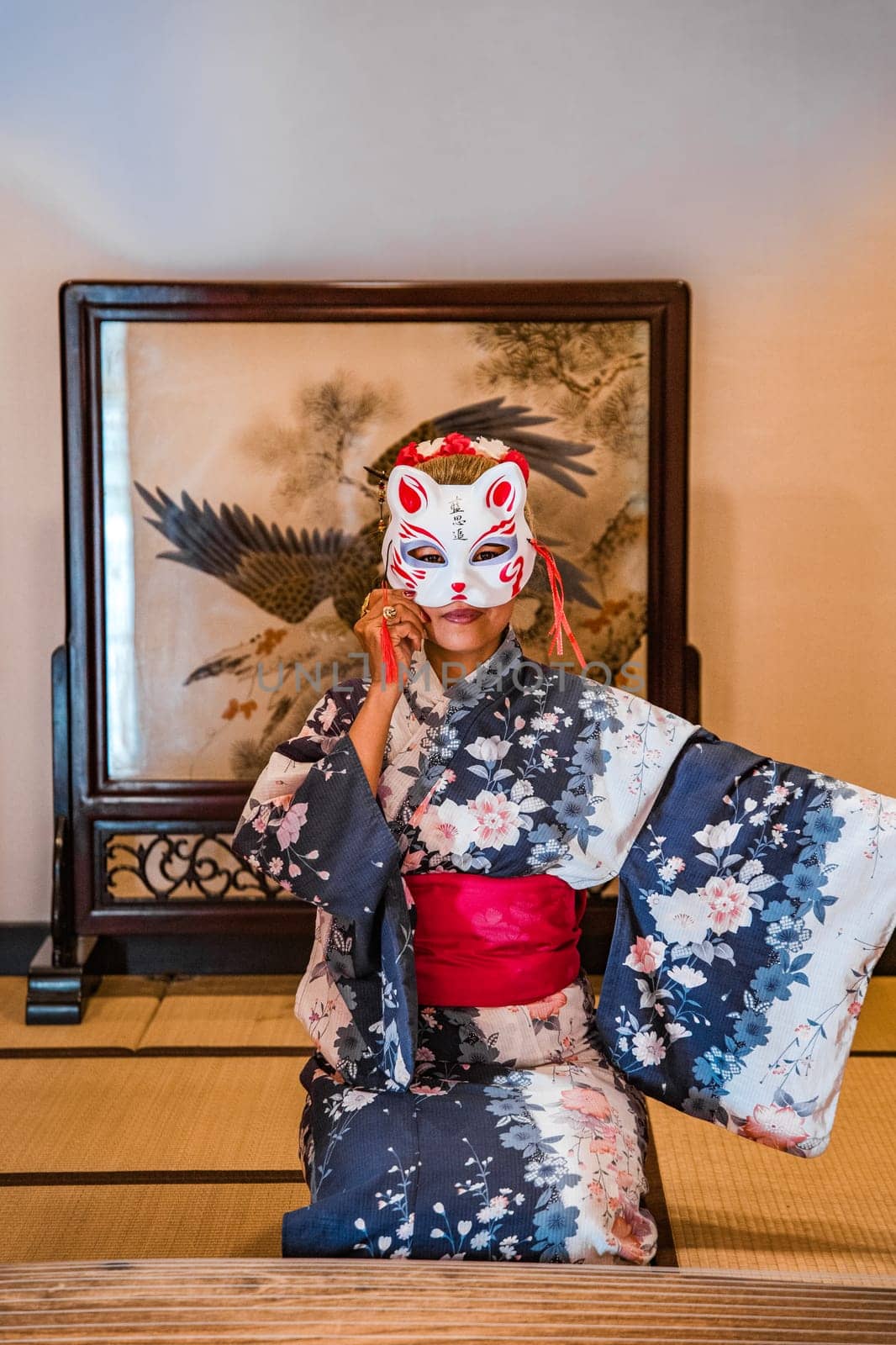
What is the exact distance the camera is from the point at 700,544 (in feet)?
10.7

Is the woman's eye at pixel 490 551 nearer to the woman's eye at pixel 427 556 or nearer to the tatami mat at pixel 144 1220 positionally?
the woman's eye at pixel 427 556

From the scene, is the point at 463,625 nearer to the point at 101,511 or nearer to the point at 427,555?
the point at 427,555

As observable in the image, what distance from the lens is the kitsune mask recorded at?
182cm

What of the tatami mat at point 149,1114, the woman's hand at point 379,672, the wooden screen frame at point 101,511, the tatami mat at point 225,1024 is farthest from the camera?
the wooden screen frame at point 101,511

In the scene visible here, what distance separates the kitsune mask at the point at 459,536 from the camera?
1.82 metres

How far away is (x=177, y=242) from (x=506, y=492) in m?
1.79

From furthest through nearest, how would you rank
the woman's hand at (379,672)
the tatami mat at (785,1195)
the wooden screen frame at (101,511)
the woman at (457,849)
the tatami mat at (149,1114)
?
the wooden screen frame at (101,511), the tatami mat at (149,1114), the tatami mat at (785,1195), the woman's hand at (379,672), the woman at (457,849)

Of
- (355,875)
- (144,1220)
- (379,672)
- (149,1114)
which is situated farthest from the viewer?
(149,1114)

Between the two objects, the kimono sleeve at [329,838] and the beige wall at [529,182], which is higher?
the beige wall at [529,182]

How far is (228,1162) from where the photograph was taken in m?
2.26

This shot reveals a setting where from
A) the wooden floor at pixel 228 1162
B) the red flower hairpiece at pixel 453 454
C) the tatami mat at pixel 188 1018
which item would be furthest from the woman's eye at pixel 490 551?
the tatami mat at pixel 188 1018

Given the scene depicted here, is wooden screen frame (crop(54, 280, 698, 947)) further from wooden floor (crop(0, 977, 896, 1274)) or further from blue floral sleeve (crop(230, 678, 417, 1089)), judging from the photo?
blue floral sleeve (crop(230, 678, 417, 1089))

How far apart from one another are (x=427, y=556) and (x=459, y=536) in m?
0.06

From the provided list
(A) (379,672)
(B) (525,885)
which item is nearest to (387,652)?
(A) (379,672)
